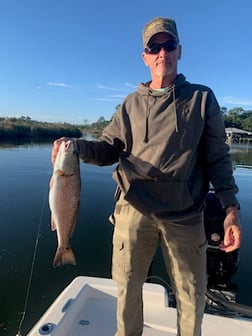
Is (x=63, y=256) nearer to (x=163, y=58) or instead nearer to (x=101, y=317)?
(x=101, y=317)

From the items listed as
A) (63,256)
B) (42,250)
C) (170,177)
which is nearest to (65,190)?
(63,256)

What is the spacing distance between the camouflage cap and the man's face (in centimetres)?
2

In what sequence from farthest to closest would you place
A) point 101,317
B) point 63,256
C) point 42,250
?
1. point 42,250
2. point 101,317
3. point 63,256

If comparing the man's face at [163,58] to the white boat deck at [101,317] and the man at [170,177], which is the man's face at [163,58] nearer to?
the man at [170,177]

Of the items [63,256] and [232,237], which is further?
[63,256]

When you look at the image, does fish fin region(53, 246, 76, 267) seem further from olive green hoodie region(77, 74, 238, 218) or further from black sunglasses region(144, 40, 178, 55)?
black sunglasses region(144, 40, 178, 55)

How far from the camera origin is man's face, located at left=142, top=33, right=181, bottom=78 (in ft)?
6.06

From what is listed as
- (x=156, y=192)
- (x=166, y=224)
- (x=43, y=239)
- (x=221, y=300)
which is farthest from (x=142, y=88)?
(x=43, y=239)

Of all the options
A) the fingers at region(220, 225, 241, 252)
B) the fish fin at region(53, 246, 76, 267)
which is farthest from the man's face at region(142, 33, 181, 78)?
the fish fin at region(53, 246, 76, 267)

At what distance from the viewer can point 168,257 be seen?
1.83 meters

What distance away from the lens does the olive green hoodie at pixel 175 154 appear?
5.74 feet

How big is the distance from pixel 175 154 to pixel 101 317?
1608 millimetres

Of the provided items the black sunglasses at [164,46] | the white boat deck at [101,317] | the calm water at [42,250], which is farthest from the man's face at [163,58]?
the calm water at [42,250]

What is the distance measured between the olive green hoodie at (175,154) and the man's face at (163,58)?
80 mm
